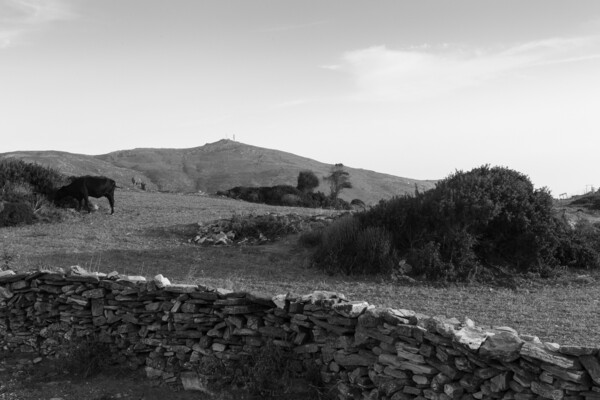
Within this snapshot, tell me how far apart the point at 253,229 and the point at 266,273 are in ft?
12.2

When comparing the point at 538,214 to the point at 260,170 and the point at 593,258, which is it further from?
the point at 260,170

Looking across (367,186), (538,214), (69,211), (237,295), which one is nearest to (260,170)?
(367,186)

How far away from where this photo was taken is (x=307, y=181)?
135 feet

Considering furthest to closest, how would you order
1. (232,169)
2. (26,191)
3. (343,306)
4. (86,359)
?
(232,169), (26,191), (86,359), (343,306)

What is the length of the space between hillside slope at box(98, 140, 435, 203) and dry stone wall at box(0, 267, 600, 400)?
4348cm

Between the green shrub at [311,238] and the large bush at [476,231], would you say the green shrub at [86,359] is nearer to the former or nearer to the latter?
the large bush at [476,231]

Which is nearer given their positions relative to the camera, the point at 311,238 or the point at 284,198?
the point at 311,238

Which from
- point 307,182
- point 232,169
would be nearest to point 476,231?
point 307,182

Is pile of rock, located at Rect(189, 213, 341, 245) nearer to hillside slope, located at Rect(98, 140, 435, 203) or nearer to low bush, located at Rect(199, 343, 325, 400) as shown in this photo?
low bush, located at Rect(199, 343, 325, 400)

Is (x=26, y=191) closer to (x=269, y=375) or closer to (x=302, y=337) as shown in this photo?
(x=269, y=375)

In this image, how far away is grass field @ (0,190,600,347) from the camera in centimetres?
746

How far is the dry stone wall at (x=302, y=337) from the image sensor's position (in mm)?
4406

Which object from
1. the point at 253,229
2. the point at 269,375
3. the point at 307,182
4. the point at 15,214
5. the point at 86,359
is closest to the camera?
the point at 269,375

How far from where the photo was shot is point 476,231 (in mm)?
11352
